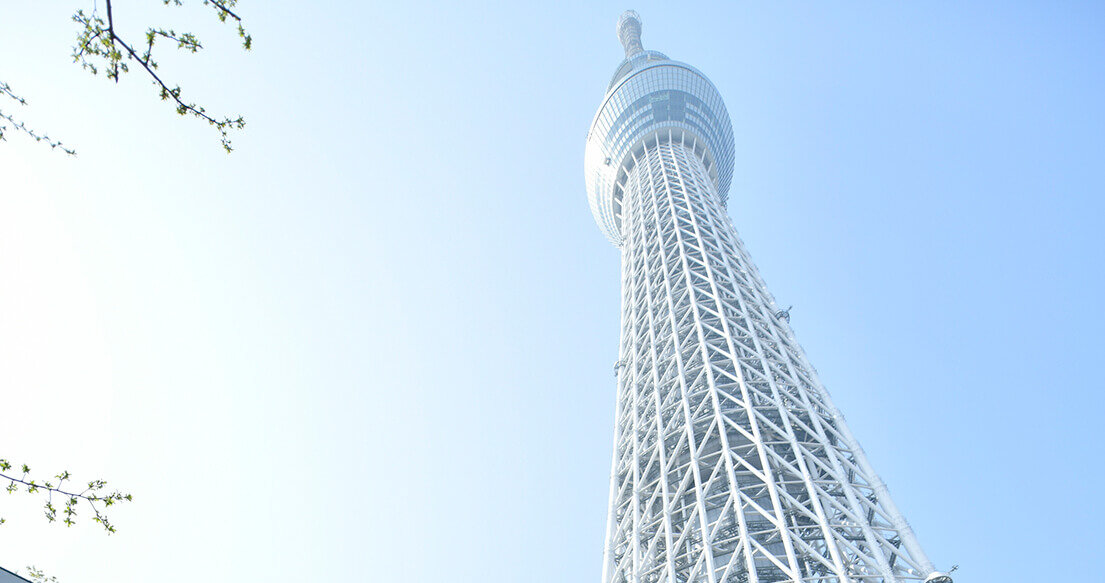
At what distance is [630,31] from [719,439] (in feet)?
294

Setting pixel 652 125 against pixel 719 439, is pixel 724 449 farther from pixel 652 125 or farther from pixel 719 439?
pixel 652 125

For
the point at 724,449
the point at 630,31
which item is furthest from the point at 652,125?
the point at 724,449

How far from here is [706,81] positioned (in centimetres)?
7212

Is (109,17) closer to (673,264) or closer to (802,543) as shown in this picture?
(802,543)

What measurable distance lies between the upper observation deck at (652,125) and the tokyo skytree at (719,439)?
9449 millimetres

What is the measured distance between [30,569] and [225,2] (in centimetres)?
784

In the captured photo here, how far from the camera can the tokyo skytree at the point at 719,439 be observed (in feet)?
75.8

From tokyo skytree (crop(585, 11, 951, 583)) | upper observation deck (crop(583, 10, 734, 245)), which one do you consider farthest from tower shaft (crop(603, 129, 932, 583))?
upper observation deck (crop(583, 10, 734, 245))

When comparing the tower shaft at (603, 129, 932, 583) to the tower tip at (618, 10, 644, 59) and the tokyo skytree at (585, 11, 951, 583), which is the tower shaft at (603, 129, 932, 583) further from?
the tower tip at (618, 10, 644, 59)

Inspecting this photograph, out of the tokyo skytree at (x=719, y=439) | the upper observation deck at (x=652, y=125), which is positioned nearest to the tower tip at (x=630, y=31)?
the upper observation deck at (x=652, y=125)

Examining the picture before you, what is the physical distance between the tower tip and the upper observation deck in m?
30.3

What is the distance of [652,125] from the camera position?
226ft

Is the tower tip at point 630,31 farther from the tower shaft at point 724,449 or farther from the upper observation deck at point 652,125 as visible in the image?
the tower shaft at point 724,449

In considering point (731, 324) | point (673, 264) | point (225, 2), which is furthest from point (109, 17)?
point (673, 264)
